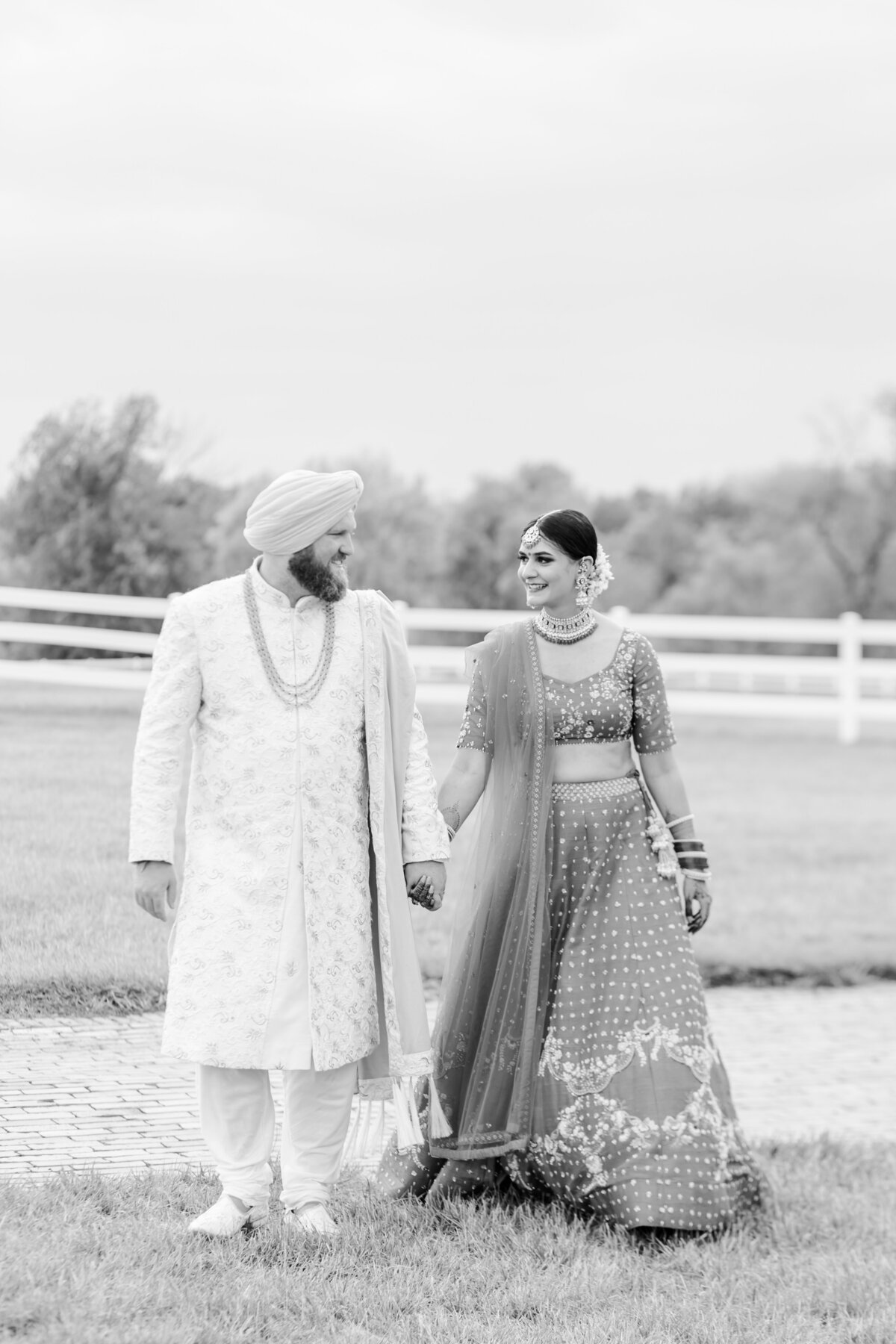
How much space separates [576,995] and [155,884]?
1.31 m

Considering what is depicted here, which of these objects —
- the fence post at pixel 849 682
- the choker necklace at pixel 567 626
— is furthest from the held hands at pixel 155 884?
the fence post at pixel 849 682

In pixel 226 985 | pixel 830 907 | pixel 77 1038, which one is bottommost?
pixel 830 907

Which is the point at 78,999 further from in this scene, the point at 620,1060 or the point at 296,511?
the point at 296,511

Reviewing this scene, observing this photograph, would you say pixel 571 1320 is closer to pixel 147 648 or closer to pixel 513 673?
pixel 513 673

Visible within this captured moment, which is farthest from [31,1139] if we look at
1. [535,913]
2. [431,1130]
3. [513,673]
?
[513,673]

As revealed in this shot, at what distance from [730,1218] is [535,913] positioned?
0.96 m

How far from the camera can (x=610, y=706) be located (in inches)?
178

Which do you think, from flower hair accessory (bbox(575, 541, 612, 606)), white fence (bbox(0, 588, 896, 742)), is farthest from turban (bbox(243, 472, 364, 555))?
white fence (bbox(0, 588, 896, 742))

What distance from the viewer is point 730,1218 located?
4.36 metres

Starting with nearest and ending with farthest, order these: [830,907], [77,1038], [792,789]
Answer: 1. [77,1038]
2. [830,907]
3. [792,789]

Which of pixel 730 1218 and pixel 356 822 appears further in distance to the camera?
pixel 730 1218

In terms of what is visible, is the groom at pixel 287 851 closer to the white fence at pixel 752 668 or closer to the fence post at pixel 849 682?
the white fence at pixel 752 668

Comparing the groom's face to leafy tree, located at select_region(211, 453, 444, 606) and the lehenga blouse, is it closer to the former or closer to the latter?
the lehenga blouse

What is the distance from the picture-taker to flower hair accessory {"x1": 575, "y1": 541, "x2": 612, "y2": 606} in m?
4.56
